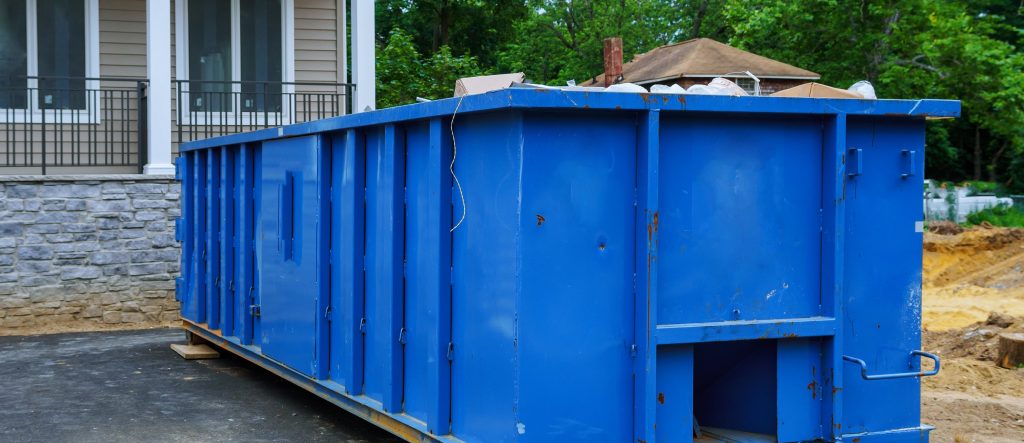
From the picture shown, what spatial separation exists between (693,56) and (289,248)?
1506cm

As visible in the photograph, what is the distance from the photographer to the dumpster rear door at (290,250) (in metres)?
7.48

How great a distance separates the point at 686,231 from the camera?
5129 mm

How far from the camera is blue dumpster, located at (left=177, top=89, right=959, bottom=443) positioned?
491 centimetres

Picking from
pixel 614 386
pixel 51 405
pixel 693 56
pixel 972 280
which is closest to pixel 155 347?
pixel 51 405

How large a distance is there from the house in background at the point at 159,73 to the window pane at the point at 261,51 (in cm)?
1

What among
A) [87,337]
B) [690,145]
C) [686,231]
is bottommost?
[87,337]

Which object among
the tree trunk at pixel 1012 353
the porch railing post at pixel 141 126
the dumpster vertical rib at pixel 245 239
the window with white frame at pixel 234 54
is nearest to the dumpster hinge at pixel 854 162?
the dumpster vertical rib at pixel 245 239

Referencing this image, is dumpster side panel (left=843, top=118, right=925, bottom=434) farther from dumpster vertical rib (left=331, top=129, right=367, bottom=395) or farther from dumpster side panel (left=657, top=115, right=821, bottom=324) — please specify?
dumpster vertical rib (left=331, top=129, right=367, bottom=395)

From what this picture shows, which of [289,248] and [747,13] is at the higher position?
[747,13]

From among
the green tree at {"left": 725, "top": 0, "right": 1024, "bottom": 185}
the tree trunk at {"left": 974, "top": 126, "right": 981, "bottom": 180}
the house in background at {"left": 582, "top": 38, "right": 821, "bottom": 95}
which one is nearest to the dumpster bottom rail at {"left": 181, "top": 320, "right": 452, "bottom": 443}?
the house in background at {"left": 582, "top": 38, "right": 821, "bottom": 95}

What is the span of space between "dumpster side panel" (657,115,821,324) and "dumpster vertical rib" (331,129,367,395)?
7.59ft

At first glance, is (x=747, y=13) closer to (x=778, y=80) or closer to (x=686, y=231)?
(x=778, y=80)

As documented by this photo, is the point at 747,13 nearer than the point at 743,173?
→ No

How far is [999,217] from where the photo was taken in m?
30.2
